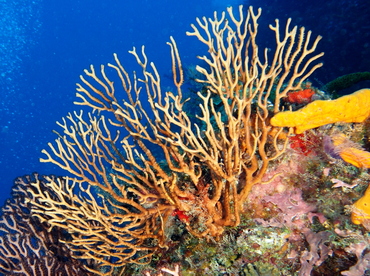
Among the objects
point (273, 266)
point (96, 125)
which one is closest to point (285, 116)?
point (273, 266)

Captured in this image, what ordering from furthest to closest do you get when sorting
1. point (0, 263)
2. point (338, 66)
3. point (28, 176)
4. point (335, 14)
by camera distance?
point (335, 14)
point (338, 66)
point (28, 176)
point (0, 263)

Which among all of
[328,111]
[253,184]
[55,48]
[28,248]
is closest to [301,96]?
[328,111]

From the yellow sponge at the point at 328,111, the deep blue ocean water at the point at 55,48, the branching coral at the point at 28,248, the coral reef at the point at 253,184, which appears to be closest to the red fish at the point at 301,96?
the coral reef at the point at 253,184

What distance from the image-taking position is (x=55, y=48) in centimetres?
6881

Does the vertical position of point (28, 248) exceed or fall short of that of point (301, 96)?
it exceeds it

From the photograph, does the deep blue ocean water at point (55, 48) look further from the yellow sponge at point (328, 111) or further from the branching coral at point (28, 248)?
the yellow sponge at point (328, 111)

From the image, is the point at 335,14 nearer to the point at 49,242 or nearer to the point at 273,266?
the point at 273,266

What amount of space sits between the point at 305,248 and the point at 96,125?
287 cm

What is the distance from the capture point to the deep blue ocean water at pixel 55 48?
54.0 metres

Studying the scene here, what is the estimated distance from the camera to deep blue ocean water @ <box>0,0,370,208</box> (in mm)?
54031

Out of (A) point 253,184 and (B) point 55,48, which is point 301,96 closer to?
(A) point 253,184

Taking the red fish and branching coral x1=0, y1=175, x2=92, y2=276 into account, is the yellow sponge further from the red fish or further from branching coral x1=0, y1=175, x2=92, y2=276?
branching coral x1=0, y1=175, x2=92, y2=276

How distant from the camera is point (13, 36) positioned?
220 ft

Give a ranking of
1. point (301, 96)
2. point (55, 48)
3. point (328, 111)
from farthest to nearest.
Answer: point (55, 48) → point (301, 96) → point (328, 111)
